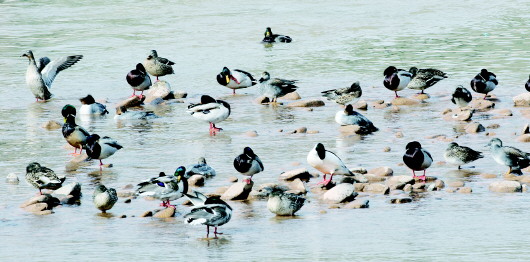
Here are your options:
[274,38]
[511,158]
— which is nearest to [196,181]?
[511,158]

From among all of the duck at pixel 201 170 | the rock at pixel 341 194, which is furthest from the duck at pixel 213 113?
the rock at pixel 341 194

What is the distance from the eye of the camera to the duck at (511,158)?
16.4 metres

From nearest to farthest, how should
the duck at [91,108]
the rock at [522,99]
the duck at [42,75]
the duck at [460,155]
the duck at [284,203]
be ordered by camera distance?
the duck at [284,203], the duck at [460,155], the rock at [522,99], the duck at [91,108], the duck at [42,75]

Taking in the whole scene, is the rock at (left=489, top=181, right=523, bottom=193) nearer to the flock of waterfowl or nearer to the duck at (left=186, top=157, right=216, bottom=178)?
the flock of waterfowl

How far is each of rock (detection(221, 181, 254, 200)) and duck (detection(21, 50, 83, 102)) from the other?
11391mm

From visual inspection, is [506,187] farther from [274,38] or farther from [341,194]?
[274,38]

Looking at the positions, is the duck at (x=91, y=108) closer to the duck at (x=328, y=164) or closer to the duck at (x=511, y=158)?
the duck at (x=328, y=164)

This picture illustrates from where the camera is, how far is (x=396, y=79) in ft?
79.6

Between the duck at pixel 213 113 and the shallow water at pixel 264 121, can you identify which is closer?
the shallow water at pixel 264 121

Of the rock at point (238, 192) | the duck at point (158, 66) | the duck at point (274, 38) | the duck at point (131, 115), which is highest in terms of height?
the duck at point (274, 38)

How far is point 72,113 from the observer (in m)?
21.2

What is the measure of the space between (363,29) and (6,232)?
2353cm

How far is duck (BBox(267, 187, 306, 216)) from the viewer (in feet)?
46.8

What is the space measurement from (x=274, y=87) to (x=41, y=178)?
921cm
